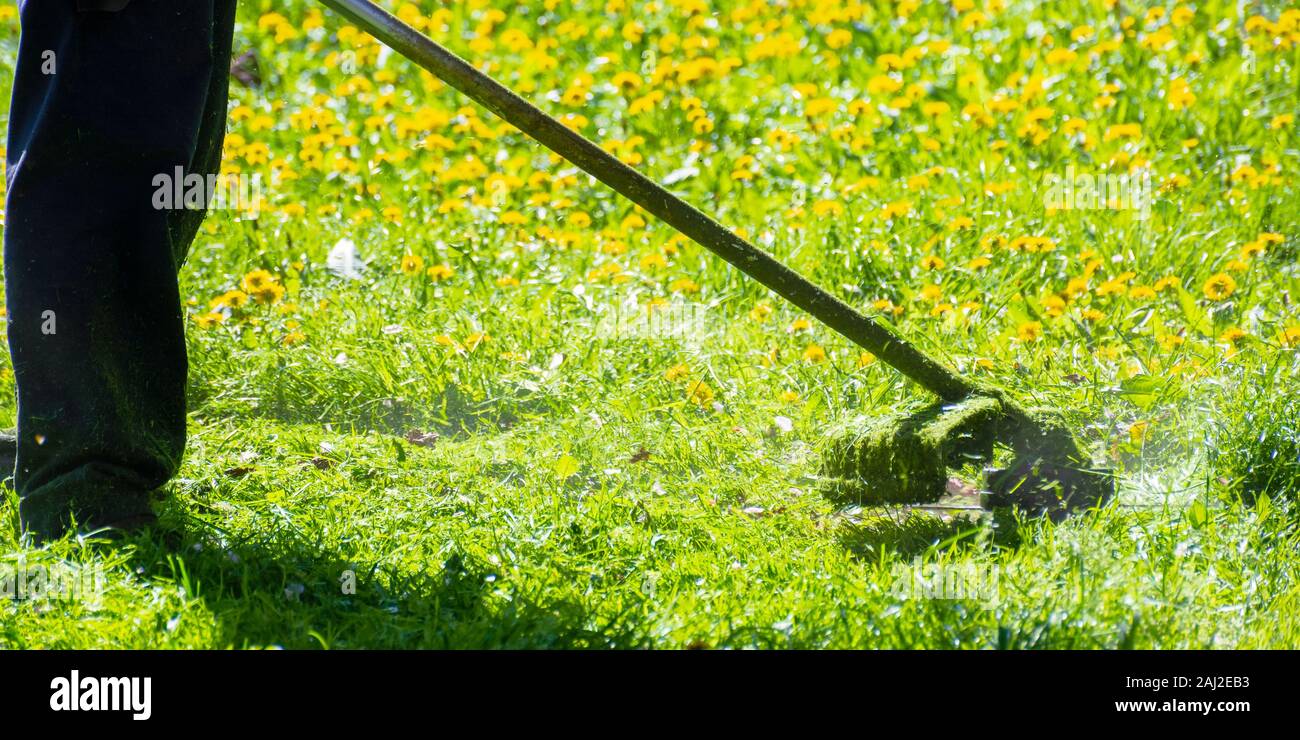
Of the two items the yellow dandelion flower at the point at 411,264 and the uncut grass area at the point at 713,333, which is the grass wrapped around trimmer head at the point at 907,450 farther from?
the yellow dandelion flower at the point at 411,264

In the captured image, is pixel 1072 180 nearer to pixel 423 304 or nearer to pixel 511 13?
pixel 423 304

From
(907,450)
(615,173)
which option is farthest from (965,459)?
(615,173)

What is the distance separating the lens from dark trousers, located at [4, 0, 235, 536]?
8.68 feet

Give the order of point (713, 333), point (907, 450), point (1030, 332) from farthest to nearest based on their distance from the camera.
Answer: point (713, 333), point (1030, 332), point (907, 450)

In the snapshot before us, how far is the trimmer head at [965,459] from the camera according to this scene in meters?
2.85

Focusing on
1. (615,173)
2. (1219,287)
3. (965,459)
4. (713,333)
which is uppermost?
(615,173)

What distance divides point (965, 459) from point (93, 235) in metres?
1.91

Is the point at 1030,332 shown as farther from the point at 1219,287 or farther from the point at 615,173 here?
the point at 615,173

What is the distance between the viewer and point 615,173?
2.94 meters

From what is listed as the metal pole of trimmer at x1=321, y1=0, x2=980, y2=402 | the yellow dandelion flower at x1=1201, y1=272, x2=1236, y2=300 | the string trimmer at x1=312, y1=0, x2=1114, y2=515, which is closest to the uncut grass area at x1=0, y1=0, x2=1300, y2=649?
the yellow dandelion flower at x1=1201, y1=272, x2=1236, y2=300

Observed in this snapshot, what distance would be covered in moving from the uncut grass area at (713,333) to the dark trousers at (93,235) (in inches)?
7.9

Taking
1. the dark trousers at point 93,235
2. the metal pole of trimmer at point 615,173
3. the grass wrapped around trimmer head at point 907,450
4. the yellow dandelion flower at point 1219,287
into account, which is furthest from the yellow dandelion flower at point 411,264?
the yellow dandelion flower at point 1219,287
